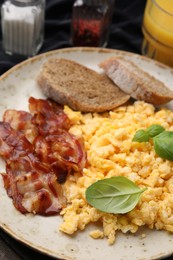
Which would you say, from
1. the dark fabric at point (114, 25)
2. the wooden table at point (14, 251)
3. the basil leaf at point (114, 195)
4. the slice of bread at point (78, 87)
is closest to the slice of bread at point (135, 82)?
the slice of bread at point (78, 87)

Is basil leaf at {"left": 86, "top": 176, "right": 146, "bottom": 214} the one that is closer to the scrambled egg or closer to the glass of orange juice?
the scrambled egg

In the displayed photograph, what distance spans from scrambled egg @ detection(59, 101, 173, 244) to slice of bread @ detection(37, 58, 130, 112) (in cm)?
17

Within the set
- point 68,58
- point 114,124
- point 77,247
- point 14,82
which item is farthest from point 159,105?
point 77,247

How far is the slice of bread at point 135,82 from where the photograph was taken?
3.71m

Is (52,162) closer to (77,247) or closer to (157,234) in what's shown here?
(77,247)

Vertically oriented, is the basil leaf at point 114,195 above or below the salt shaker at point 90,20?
below

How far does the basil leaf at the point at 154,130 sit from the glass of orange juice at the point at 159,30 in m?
1.08

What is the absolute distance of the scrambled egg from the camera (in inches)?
114

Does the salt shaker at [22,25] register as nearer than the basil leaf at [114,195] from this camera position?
No

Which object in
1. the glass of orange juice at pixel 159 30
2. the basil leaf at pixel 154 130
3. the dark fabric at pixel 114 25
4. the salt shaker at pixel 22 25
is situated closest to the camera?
the basil leaf at pixel 154 130

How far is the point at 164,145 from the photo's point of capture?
10.3ft

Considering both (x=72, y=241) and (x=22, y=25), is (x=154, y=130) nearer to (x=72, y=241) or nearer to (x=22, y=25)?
(x=72, y=241)

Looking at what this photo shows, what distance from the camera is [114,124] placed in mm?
3379

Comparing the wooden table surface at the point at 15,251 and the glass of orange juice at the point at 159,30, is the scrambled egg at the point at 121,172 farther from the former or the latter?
the glass of orange juice at the point at 159,30
